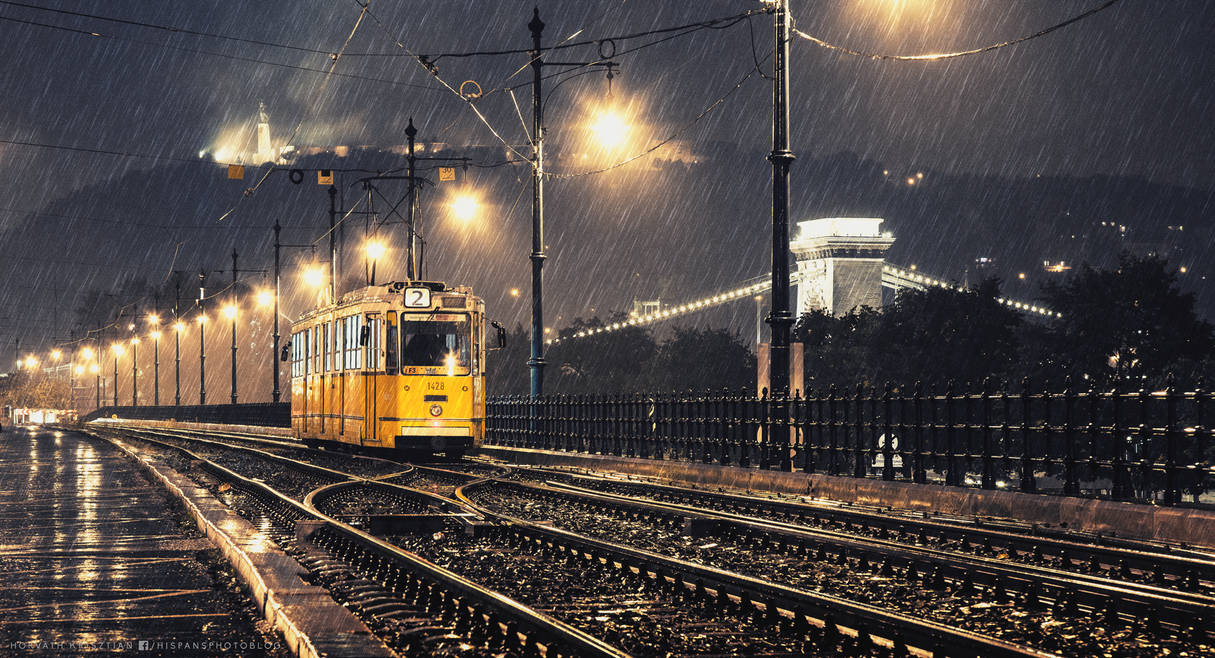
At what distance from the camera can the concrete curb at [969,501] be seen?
10328mm

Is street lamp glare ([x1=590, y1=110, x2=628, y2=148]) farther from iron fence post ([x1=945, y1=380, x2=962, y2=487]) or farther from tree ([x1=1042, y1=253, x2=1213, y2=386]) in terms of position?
tree ([x1=1042, y1=253, x2=1213, y2=386])

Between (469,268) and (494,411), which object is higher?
(469,268)

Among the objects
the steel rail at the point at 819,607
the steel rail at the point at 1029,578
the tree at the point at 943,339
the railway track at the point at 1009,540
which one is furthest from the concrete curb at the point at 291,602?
the tree at the point at 943,339

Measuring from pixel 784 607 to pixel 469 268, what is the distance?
618 feet

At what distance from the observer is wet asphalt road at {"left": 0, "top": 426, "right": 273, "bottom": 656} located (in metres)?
6.66

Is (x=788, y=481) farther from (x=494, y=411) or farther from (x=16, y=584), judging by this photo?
(x=494, y=411)

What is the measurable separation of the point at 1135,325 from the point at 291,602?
81.5m

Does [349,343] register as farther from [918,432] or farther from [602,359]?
[602,359]

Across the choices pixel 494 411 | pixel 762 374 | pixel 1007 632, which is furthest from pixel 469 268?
pixel 1007 632

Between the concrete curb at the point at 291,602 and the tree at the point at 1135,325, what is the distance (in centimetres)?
7657

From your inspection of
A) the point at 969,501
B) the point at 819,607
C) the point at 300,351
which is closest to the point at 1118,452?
the point at 969,501

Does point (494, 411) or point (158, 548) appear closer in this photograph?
point (158, 548)

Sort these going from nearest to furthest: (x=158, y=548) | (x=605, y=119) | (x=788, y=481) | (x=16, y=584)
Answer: (x=16, y=584), (x=158, y=548), (x=788, y=481), (x=605, y=119)

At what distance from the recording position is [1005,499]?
40.8 feet
